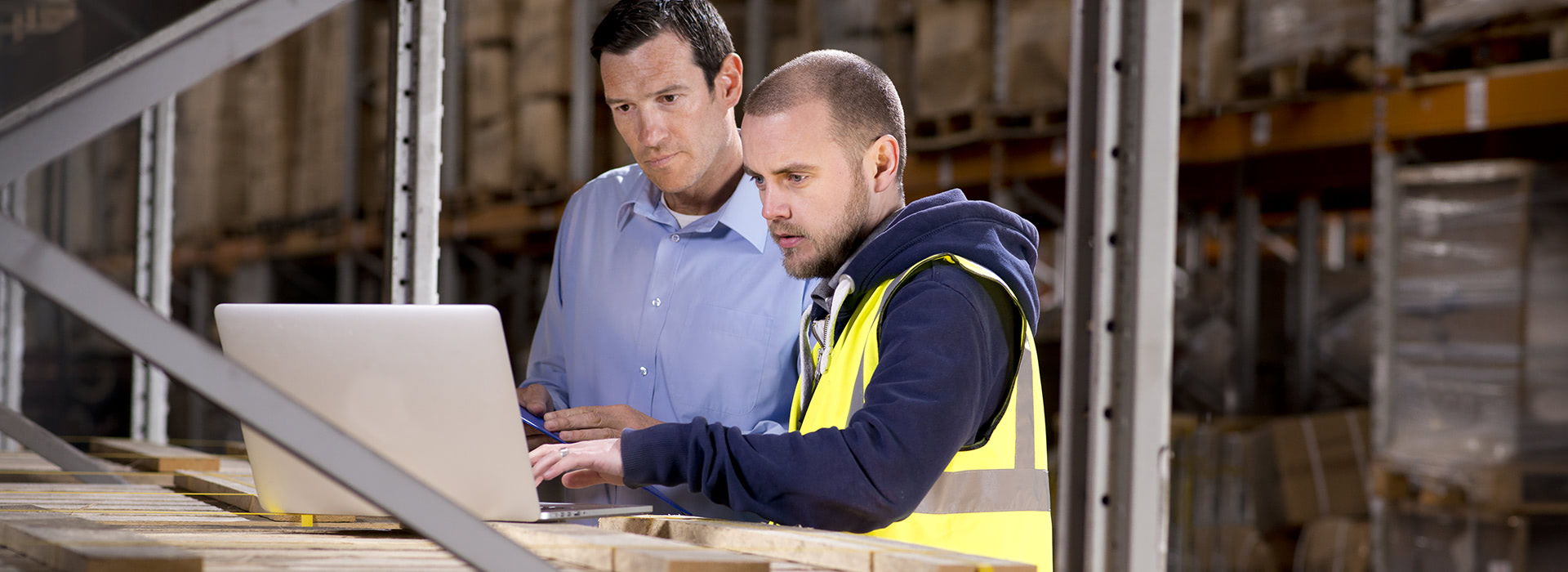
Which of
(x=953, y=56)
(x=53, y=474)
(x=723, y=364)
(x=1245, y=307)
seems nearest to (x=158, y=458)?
(x=53, y=474)

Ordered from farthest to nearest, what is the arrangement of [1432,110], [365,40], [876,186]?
1. [365,40]
2. [1432,110]
3. [876,186]

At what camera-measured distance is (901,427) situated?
177 centimetres

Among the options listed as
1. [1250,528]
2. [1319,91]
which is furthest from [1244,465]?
[1319,91]

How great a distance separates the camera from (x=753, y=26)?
7.23 meters

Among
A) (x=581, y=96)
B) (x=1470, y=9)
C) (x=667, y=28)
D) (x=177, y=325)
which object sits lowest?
(x=177, y=325)

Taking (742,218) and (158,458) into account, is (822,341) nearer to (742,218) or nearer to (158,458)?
(742,218)

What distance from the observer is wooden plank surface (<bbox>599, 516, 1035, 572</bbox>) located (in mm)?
1389

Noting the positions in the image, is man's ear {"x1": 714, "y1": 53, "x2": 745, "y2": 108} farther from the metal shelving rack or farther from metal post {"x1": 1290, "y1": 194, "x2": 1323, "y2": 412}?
Answer: metal post {"x1": 1290, "y1": 194, "x2": 1323, "y2": 412}

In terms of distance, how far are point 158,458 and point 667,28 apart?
1500 millimetres

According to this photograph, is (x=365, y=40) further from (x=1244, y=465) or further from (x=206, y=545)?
(x=206, y=545)

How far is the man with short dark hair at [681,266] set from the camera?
272 cm

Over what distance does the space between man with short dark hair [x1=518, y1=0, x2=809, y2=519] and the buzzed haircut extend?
2.06 ft

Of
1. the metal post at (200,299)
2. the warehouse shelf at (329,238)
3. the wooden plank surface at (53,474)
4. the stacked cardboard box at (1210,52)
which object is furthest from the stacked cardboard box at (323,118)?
the wooden plank surface at (53,474)

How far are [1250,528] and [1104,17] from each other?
4.20 m
